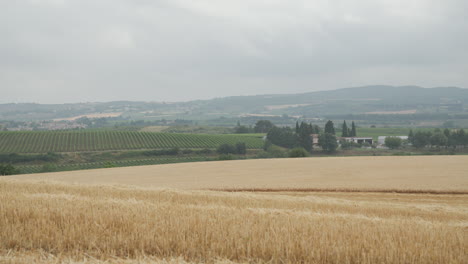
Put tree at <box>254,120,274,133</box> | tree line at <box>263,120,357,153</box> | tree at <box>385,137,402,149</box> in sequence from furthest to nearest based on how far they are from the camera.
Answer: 1. tree at <box>254,120,274,133</box>
2. tree at <box>385,137,402,149</box>
3. tree line at <box>263,120,357,153</box>

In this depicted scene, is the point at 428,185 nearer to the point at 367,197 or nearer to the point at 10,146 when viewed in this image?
A: the point at 367,197

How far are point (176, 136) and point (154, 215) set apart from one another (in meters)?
102

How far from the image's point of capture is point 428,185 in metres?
24.9

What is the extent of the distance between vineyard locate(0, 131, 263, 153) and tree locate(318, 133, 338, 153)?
1581cm

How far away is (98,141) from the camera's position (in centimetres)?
9756

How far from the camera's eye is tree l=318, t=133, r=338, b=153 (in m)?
86.4

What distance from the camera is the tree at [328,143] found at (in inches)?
3401

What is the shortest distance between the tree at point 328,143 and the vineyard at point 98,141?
15.8 m

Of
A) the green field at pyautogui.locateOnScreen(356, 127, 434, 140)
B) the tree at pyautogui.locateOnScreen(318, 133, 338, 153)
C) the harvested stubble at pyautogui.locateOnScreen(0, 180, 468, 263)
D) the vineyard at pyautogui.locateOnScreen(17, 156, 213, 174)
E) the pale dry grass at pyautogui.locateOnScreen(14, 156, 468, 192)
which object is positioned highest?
the harvested stubble at pyautogui.locateOnScreen(0, 180, 468, 263)

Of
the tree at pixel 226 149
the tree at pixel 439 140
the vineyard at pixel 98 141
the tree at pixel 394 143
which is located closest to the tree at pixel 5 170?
the vineyard at pixel 98 141

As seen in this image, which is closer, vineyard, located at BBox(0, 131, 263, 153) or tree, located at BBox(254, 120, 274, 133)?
vineyard, located at BBox(0, 131, 263, 153)

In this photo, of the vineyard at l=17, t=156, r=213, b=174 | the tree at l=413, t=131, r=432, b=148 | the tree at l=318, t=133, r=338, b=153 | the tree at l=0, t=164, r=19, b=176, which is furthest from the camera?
the tree at l=413, t=131, r=432, b=148

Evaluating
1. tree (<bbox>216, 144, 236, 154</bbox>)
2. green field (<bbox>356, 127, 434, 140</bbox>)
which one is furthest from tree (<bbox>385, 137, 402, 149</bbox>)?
tree (<bbox>216, 144, 236, 154</bbox>)

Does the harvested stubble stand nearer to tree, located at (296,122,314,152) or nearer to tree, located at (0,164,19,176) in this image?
tree, located at (0,164,19,176)
